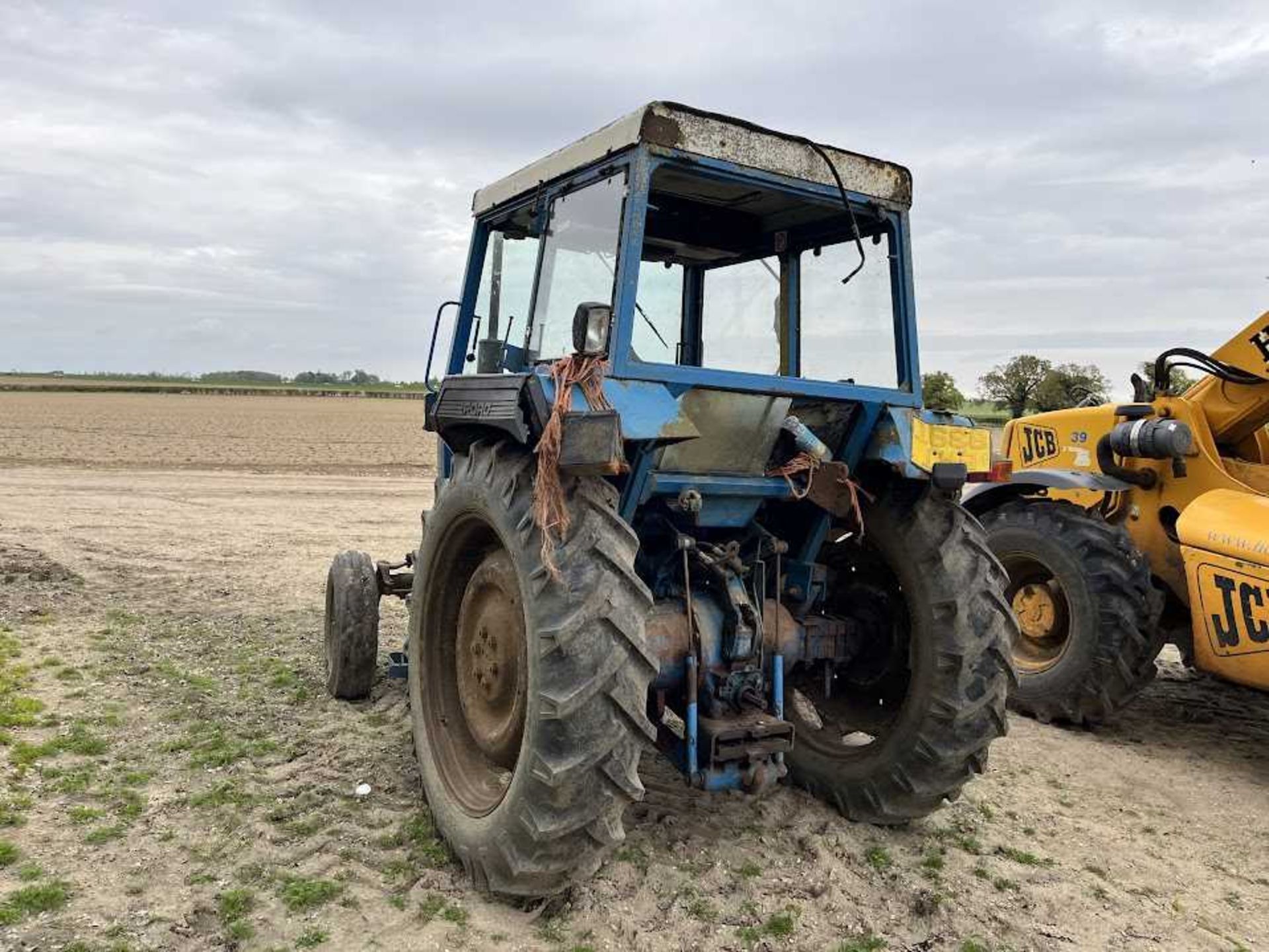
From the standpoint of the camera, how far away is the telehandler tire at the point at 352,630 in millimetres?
4996

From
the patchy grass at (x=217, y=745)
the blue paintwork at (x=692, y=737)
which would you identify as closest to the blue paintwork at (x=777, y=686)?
the blue paintwork at (x=692, y=737)

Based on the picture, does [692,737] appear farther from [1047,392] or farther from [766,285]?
[1047,392]

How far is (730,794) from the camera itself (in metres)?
4.16

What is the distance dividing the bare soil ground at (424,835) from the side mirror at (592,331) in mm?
1828

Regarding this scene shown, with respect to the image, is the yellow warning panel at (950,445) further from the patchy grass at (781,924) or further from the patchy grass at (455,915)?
the patchy grass at (455,915)

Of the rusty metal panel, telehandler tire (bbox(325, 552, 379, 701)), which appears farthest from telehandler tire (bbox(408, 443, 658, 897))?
telehandler tire (bbox(325, 552, 379, 701))

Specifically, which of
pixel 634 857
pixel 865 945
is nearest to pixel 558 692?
pixel 634 857

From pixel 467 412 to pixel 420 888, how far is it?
1.67 metres

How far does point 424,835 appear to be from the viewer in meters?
3.60

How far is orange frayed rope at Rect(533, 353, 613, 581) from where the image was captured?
2992 mm

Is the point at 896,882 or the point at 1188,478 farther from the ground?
the point at 1188,478

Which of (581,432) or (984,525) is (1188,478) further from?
(581,432)

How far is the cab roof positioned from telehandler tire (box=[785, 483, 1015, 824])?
1.23 meters

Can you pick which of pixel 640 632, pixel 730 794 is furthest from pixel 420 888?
pixel 730 794
